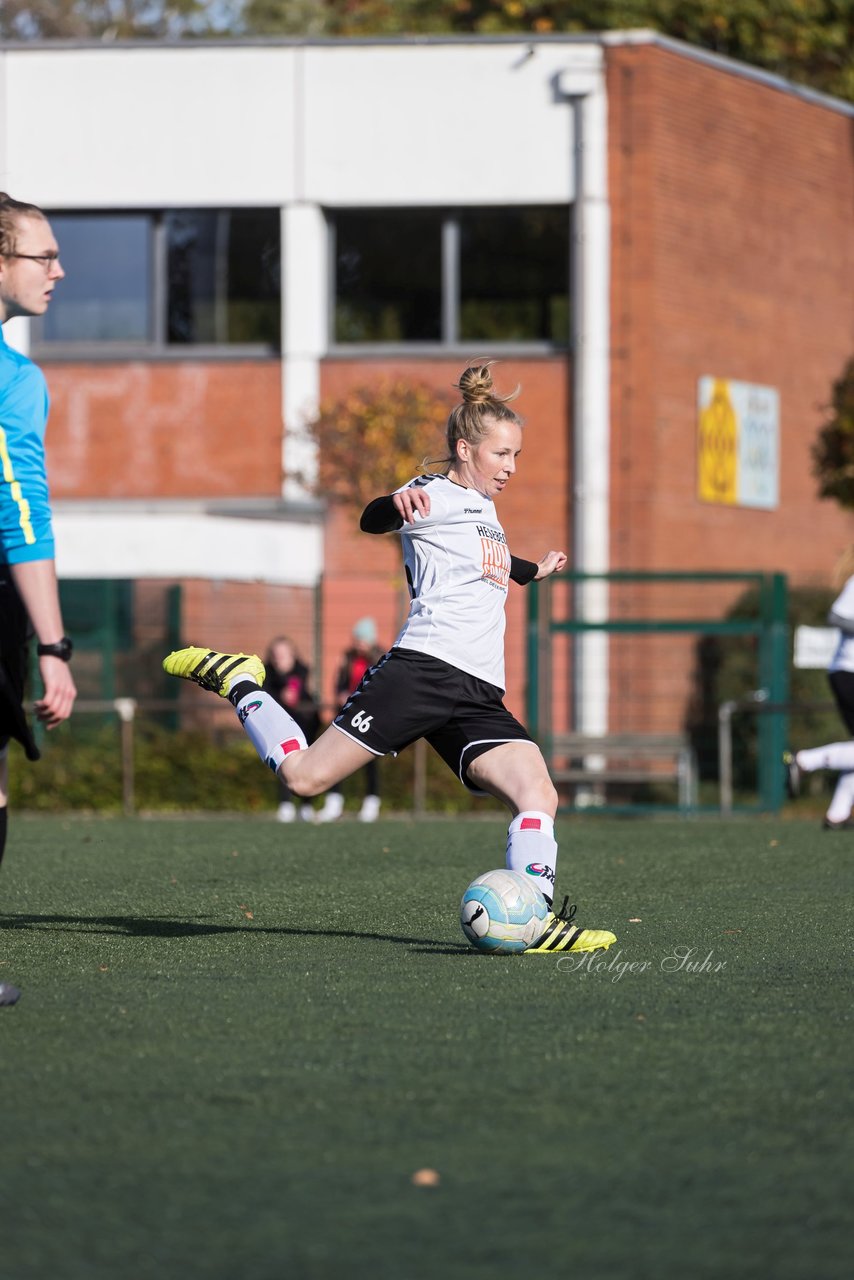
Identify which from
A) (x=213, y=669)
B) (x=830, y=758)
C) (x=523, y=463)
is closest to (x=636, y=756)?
(x=523, y=463)

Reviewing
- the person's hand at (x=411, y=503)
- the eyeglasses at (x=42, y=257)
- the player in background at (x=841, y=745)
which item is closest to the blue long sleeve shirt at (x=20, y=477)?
the eyeglasses at (x=42, y=257)

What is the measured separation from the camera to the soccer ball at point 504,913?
668cm

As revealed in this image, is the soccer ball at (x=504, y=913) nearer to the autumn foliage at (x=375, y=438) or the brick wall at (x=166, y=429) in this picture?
the autumn foliage at (x=375, y=438)

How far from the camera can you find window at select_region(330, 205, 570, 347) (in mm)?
24797

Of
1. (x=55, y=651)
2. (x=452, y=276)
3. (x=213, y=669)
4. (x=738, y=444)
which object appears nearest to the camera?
(x=55, y=651)

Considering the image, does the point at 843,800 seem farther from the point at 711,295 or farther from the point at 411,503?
the point at 711,295

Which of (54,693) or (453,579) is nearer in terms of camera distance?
(54,693)

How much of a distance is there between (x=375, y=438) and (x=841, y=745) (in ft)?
29.0

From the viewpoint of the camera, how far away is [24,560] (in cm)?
534

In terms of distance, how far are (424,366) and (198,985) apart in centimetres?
1939

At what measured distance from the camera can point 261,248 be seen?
82.3 ft

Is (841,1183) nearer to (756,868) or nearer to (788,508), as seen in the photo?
(756,868)

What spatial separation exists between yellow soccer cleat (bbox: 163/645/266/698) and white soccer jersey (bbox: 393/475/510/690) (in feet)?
2.22

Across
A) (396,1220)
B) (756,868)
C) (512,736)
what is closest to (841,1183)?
(396,1220)
